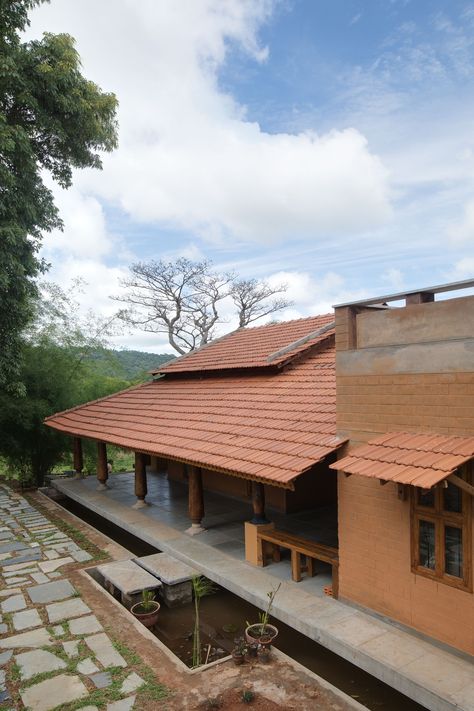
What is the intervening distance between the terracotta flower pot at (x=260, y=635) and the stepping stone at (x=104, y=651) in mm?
1245

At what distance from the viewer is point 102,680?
427cm

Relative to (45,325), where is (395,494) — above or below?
below

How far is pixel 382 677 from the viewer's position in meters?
4.26

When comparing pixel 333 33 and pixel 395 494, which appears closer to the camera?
pixel 395 494

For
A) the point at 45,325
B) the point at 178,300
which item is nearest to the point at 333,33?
the point at 45,325

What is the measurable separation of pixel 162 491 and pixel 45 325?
670cm

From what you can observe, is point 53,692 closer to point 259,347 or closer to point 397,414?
point 397,414

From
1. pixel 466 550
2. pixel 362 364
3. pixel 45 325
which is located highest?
pixel 45 325

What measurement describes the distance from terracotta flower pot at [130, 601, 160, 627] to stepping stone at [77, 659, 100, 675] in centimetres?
113

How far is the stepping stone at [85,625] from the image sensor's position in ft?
17.0

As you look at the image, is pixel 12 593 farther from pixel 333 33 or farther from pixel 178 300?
pixel 178 300

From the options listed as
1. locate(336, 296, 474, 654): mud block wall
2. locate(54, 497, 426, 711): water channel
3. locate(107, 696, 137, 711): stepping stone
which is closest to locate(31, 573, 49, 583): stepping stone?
locate(54, 497, 426, 711): water channel

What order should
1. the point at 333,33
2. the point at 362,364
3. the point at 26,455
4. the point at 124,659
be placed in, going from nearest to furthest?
the point at 124,659 < the point at 362,364 < the point at 333,33 < the point at 26,455

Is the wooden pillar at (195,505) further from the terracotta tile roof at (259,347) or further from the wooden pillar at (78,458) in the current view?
the wooden pillar at (78,458)
